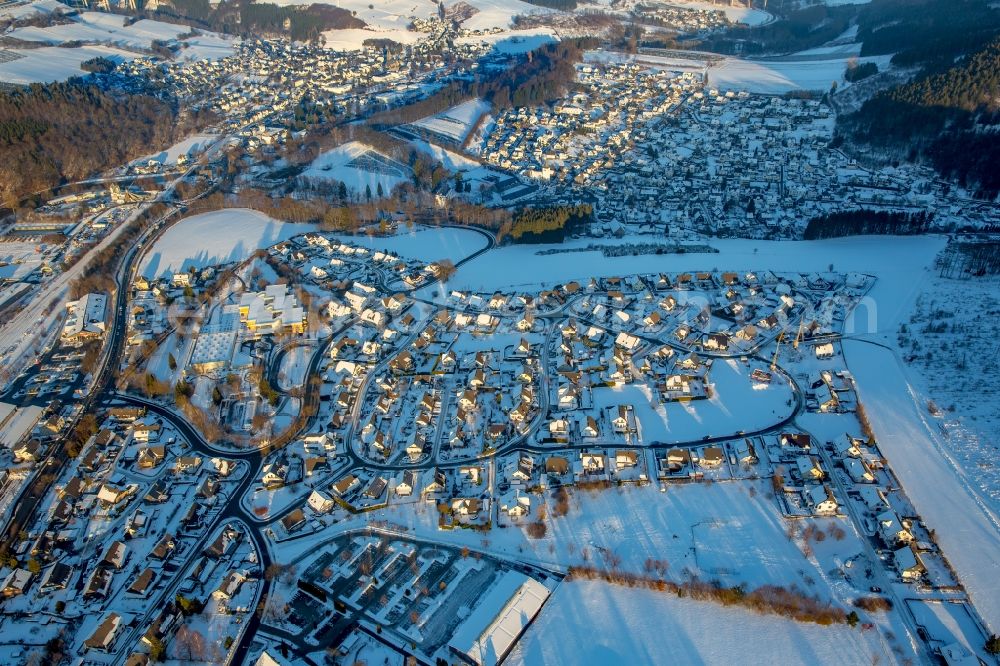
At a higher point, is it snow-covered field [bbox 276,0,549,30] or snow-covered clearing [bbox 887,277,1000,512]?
snow-covered field [bbox 276,0,549,30]

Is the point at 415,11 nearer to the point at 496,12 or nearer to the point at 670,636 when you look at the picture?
the point at 496,12

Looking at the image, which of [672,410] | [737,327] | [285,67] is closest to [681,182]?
[737,327]

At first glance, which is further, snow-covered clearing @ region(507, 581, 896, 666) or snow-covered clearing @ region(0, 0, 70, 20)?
snow-covered clearing @ region(0, 0, 70, 20)

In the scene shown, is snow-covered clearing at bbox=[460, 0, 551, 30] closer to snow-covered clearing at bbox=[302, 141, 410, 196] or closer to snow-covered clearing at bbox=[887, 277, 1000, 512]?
snow-covered clearing at bbox=[302, 141, 410, 196]

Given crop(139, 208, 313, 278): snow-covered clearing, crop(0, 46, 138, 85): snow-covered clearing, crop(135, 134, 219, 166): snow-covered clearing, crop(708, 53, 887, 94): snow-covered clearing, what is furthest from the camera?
crop(0, 46, 138, 85): snow-covered clearing

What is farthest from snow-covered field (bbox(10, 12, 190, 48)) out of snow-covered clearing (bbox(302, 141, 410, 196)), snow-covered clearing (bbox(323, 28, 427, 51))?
snow-covered clearing (bbox(302, 141, 410, 196))

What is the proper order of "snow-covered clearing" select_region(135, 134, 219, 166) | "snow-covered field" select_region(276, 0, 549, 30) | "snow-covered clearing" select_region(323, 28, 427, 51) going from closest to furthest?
"snow-covered clearing" select_region(135, 134, 219, 166), "snow-covered clearing" select_region(323, 28, 427, 51), "snow-covered field" select_region(276, 0, 549, 30)

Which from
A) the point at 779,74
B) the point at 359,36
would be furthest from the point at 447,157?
the point at 359,36
